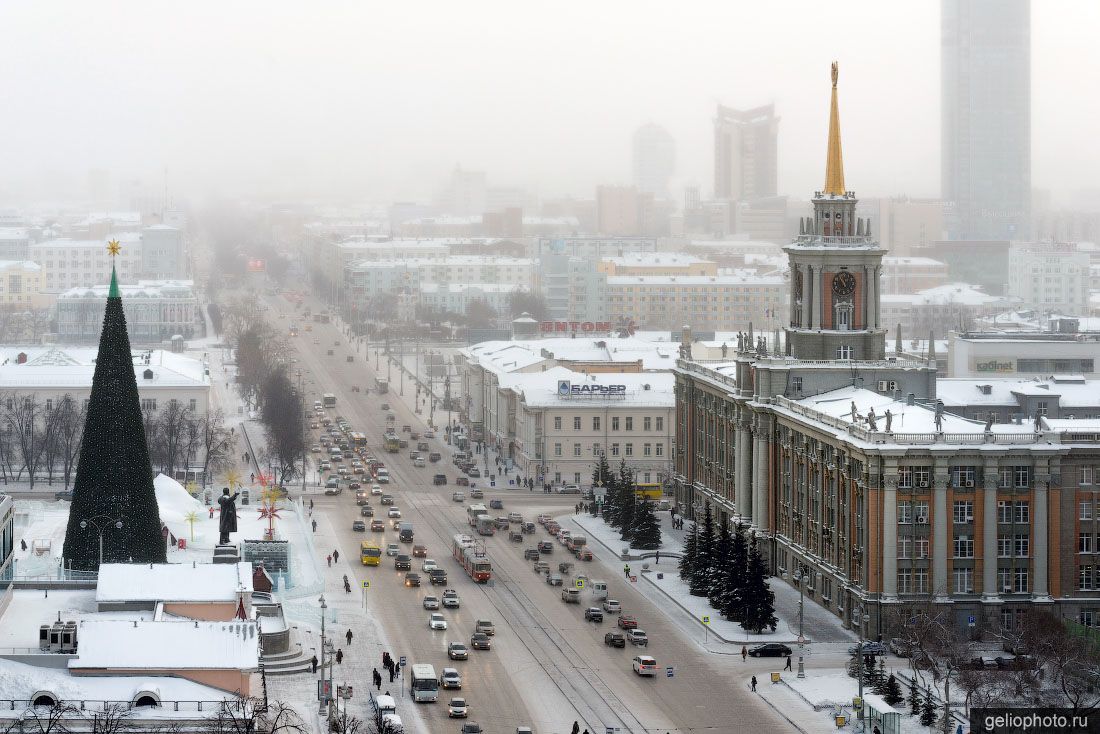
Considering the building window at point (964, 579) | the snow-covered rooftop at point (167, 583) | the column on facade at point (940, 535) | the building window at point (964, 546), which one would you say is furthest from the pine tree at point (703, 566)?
the snow-covered rooftop at point (167, 583)

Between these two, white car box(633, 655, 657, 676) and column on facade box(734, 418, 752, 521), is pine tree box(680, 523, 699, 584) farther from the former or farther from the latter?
white car box(633, 655, 657, 676)

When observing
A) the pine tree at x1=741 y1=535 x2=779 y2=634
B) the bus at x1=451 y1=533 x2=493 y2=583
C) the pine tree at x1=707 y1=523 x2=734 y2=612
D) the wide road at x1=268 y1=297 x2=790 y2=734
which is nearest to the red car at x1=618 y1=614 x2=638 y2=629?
the wide road at x1=268 y1=297 x2=790 y2=734

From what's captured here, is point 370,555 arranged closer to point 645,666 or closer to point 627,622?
point 627,622

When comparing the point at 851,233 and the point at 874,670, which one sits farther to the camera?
the point at 851,233

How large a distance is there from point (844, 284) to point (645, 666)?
27449 millimetres

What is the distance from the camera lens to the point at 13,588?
63.7 m

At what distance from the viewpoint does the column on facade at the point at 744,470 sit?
99.2m

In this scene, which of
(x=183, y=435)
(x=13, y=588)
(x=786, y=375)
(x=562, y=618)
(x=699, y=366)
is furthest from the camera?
(x=183, y=435)

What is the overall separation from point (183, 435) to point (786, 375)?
47585 millimetres

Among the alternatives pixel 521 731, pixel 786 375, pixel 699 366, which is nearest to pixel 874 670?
pixel 521 731

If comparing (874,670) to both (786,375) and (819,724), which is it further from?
(786,375)

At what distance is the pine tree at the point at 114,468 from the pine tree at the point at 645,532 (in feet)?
117

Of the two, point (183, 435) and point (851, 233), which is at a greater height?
point (851, 233)

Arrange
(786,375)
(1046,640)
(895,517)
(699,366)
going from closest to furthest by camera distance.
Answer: (1046,640) → (895,517) → (786,375) → (699,366)
